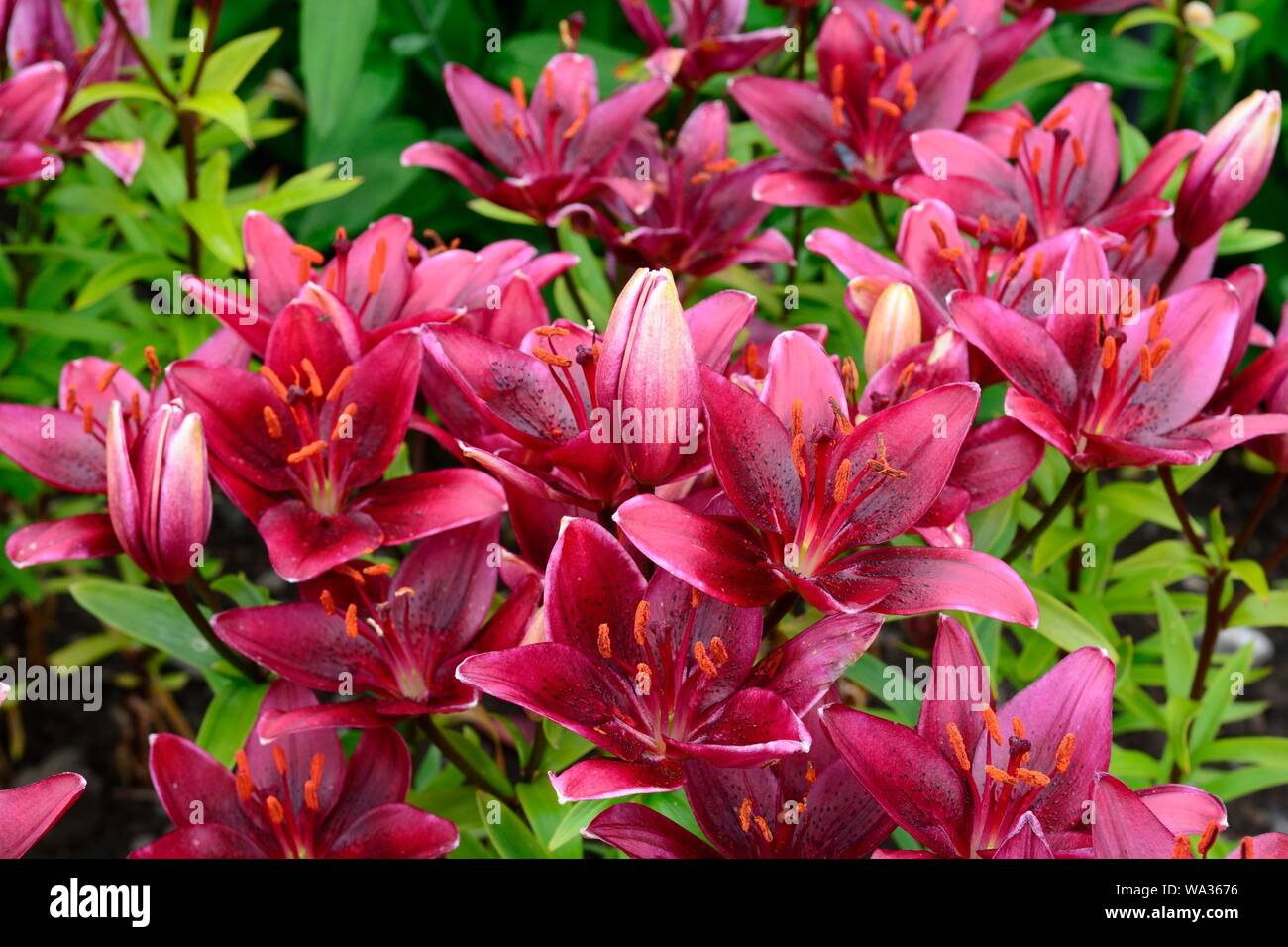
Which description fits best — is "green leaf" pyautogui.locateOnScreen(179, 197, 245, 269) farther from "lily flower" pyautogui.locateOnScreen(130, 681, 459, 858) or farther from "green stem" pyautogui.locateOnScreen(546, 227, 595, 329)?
"lily flower" pyautogui.locateOnScreen(130, 681, 459, 858)

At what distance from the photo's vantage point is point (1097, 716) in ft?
3.80

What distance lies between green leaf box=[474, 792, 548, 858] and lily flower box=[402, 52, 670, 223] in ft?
→ 2.40

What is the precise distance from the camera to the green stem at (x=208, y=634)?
4.42 feet


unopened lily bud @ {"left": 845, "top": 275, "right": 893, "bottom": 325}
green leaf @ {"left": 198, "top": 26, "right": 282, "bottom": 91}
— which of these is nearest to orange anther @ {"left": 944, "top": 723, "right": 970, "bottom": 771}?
unopened lily bud @ {"left": 845, "top": 275, "right": 893, "bottom": 325}

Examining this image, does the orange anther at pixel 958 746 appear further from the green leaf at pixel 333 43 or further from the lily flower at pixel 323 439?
the green leaf at pixel 333 43

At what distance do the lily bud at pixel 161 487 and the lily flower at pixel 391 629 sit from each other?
0.27ft

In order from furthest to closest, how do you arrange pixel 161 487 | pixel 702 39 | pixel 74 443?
1. pixel 702 39
2. pixel 74 443
3. pixel 161 487

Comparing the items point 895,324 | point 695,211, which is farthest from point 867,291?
point 695,211

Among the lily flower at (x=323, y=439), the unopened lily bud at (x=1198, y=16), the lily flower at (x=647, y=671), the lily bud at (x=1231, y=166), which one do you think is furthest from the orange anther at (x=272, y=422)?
the unopened lily bud at (x=1198, y=16)

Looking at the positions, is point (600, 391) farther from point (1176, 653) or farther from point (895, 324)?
point (1176, 653)

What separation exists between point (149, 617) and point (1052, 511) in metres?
0.98

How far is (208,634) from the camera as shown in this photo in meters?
1.39

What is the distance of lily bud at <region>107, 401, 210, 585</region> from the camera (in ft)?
3.95
